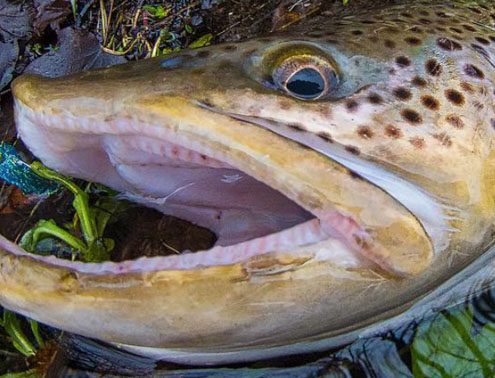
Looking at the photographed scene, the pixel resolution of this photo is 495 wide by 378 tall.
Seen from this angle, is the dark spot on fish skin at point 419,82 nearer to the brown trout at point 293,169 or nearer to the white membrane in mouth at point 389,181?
the brown trout at point 293,169

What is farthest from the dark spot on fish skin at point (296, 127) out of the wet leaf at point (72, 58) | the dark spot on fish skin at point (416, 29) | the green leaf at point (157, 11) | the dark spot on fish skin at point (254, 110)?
the green leaf at point (157, 11)

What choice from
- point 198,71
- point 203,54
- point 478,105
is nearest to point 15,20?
point 203,54

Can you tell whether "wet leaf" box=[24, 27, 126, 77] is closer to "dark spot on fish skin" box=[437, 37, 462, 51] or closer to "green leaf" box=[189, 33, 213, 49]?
"green leaf" box=[189, 33, 213, 49]

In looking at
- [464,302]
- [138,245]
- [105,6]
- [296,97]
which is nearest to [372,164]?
[296,97]

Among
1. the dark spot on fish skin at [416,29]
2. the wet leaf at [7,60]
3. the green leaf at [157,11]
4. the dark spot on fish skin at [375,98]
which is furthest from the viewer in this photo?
the green leaf at [157,11]

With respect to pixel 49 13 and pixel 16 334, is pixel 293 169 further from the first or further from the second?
pixel 49 13
